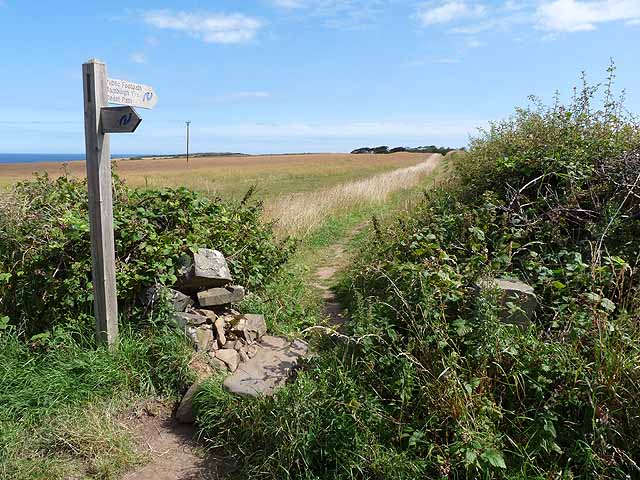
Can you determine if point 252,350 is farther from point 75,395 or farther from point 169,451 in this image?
point 75,395

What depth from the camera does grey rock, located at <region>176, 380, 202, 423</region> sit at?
3729 mm

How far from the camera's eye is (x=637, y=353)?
3.02m

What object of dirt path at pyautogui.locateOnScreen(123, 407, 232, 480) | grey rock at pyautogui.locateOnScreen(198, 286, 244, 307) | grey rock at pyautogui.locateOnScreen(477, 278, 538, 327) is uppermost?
grey rock at pyautogui.locateOnScreen(477, 278, 538, 327)

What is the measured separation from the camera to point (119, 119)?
3809 mm

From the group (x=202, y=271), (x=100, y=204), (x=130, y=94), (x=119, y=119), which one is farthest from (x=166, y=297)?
(x=130, y=94)

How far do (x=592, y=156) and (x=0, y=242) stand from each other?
22.9 ft

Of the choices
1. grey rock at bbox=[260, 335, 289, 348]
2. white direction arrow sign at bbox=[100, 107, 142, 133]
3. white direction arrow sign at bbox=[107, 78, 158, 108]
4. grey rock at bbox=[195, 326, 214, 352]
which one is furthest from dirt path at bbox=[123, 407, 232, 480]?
white direction arrow sign at bbox=[107, 78, 158, 108]

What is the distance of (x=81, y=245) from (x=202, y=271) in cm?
124

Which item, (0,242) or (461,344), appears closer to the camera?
(461,344)

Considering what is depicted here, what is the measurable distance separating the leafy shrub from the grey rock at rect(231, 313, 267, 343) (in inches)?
29.8

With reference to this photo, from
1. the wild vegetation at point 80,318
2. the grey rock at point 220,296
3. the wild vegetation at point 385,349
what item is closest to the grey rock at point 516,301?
the wild vegetation at point 385,349

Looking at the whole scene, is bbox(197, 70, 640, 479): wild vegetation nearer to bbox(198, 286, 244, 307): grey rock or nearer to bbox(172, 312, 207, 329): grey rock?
bbox(172, 312, 207, 329): grey rock

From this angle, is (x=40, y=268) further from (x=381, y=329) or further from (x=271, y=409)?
(x=381, y=329)

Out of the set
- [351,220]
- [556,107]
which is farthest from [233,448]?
[351,220]
